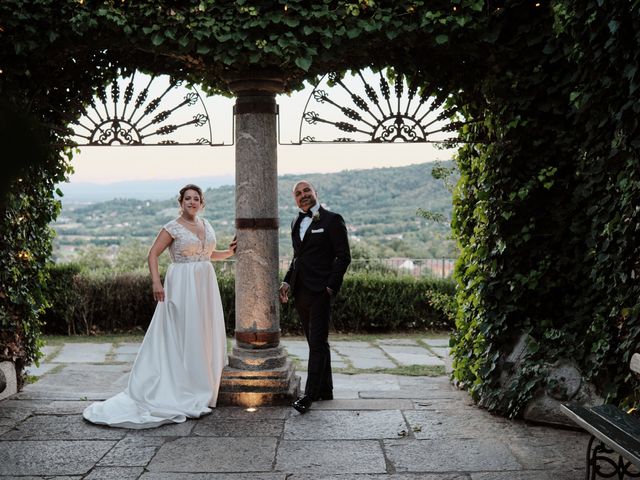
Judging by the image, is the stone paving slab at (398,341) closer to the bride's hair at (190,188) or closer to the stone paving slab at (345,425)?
the stone paving slab at (345,425)

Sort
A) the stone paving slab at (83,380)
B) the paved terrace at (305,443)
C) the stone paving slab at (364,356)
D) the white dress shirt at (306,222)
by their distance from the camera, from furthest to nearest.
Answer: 1. the stone paving slab at (364,356)
2. the stone paving slab at (83,380)
3. the white dress shirt at (306,222)
4. the paved terrace at (305,443)

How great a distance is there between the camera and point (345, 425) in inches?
196

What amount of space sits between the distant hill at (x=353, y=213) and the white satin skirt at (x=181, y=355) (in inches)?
298

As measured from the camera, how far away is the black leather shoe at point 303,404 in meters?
5.29

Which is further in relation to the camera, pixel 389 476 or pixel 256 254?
pixel 256 254

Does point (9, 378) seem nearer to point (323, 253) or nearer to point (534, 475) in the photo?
point (323, 253)

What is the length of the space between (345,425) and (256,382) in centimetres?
93

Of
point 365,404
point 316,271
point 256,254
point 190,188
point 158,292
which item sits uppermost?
point 190,188

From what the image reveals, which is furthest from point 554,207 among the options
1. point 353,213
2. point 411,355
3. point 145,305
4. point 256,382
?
point 353,213

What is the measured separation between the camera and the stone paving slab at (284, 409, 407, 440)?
15.5 feet

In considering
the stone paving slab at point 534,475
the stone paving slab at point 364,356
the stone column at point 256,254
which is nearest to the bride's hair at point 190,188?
the stone column at point 256,254

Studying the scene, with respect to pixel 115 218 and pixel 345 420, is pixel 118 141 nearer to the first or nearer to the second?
pixel 345 420

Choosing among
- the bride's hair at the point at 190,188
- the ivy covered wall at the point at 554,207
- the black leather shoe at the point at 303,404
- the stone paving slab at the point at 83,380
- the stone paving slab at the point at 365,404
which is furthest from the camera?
the stone paving slab at the point at 83,380

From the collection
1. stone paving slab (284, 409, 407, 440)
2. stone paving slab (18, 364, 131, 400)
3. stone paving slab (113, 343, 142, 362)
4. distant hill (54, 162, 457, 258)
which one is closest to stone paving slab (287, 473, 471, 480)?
stone paving slab (284, 409, 407, 440)
